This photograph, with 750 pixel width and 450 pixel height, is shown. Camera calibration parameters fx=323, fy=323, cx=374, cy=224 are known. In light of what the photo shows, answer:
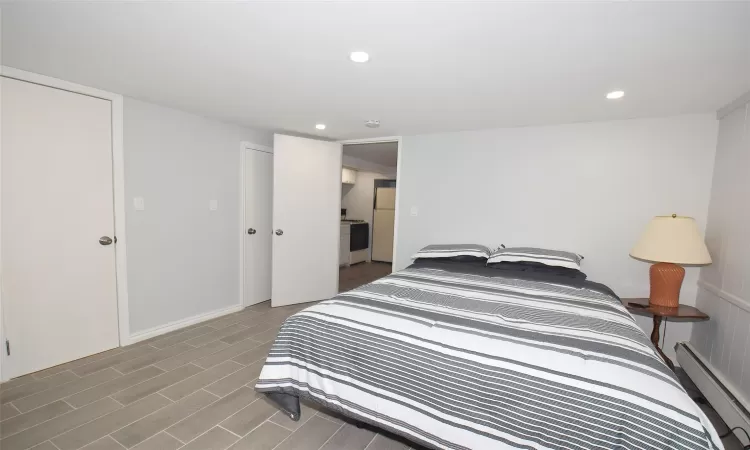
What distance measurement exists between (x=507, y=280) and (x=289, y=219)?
2464mm

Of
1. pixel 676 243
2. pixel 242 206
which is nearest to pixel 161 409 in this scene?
pixel 242 206

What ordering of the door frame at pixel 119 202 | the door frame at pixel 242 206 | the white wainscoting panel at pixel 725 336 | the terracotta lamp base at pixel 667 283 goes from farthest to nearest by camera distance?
the door frame at pixel 242 206 → the door frame at pixel 119 202 → the terracotta lamp base at pixel 667 283 → the white wainscoting panel at pixel 725 336

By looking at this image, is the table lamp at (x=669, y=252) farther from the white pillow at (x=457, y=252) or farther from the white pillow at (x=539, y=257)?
the white pillow at (x=457, y=252)

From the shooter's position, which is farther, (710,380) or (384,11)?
(710,380)

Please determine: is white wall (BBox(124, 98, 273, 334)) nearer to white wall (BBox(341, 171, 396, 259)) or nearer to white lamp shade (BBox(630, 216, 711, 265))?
white wall (BBox(341, 171, 396, 259))

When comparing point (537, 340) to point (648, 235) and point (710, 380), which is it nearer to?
point (648, 235)

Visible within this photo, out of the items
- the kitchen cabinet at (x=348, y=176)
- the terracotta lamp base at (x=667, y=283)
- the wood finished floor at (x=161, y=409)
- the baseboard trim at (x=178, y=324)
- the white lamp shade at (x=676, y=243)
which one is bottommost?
the wood finished floor at (x=161, y=409)

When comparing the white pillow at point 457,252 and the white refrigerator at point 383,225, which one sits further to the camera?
the white refrigerator at point 383,225

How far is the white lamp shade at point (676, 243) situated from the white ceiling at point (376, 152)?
295 centimetres

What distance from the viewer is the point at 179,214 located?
3064mm

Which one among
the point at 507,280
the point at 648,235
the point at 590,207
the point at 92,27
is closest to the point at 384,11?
the point at 92,27

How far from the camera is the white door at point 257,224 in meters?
3.72

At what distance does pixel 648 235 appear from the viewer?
2.34 meters

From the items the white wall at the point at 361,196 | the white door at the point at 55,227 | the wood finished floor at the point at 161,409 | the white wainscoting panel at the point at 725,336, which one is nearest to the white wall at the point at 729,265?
the white wainscoting panel at the point at 725,336
